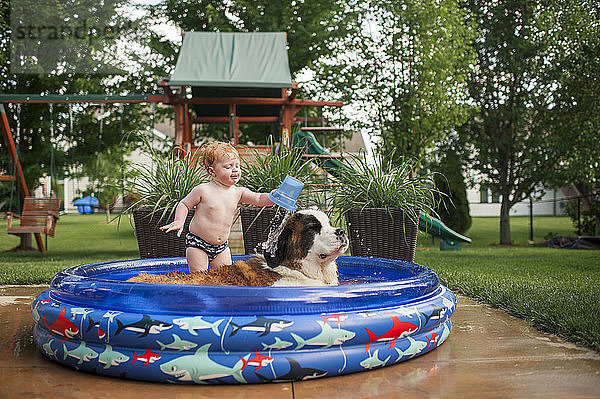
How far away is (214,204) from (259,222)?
182 cm

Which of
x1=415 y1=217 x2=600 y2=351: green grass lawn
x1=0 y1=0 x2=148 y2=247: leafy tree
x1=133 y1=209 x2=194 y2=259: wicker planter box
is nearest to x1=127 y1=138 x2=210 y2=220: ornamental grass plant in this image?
x1=133 y1=209 x2=194 y2=259: wicker planter box

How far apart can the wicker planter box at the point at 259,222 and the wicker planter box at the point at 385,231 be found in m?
0.73

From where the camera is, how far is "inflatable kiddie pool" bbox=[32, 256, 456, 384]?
7.79 feet

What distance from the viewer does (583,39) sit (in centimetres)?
1334

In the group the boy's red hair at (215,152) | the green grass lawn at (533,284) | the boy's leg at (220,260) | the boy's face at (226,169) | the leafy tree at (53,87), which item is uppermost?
the leafy tree at (53,87)

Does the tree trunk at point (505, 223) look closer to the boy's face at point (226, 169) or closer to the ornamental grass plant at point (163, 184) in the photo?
the ornamental grass plant at point (163, 184)

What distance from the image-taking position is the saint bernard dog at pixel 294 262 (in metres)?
3.07

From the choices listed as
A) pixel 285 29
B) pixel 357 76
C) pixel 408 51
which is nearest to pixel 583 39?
pixel 408 51

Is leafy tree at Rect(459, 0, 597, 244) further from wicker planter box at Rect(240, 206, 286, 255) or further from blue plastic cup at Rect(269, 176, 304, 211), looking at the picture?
blue plastic cup at Rect(269, 176, 304, 211)

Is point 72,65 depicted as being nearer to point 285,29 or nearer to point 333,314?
point 285,29

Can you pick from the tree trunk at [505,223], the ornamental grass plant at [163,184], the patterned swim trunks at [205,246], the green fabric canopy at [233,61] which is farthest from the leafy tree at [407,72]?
the patterned swim trunks at [205,246]

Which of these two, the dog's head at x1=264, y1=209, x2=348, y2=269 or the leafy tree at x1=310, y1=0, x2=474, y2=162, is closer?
the dog's head at x1=264, y1=209, x2=348, y2=269

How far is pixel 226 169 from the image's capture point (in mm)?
3658

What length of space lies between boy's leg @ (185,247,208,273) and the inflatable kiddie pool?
0.98 meters
